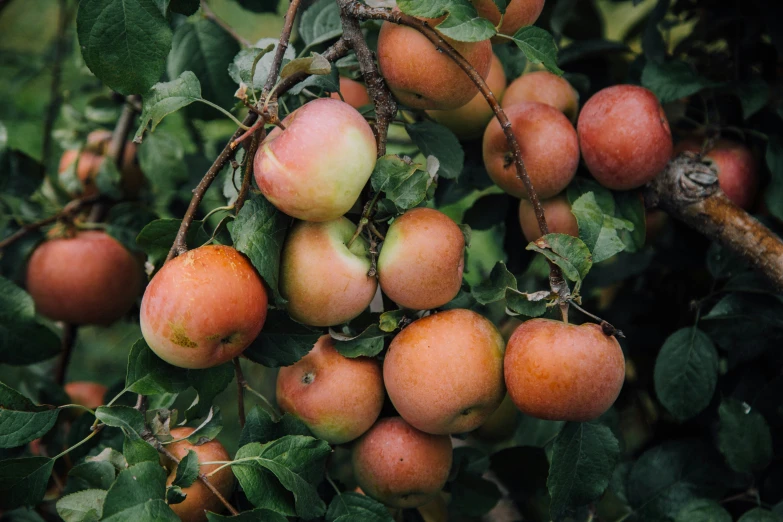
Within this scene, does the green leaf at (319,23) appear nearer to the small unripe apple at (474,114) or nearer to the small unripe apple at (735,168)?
the small unripe apple at (474,114)

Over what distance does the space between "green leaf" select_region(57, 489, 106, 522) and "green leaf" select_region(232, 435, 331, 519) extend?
0.54 ft

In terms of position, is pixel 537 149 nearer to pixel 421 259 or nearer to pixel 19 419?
pixel 421 259

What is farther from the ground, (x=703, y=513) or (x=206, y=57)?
(x=206, y=57)

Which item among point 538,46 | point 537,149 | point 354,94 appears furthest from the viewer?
point 354,94

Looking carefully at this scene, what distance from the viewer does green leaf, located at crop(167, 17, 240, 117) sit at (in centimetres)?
119

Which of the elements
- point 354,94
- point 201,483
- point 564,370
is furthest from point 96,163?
point 564,370

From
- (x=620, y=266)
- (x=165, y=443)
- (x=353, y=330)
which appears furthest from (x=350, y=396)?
(x=620, y=266)

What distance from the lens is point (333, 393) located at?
2.73 feet

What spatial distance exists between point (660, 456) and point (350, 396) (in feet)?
1.89

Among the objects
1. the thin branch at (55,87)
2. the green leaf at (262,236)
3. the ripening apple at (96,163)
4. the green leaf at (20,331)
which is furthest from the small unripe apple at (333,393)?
the thin branch at (55,87)

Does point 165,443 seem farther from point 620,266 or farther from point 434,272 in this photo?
point 620,266

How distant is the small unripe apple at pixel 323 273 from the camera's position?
76 centimetres

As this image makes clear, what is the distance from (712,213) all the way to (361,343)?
59 centimetres

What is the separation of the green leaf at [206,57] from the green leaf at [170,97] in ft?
1.36
